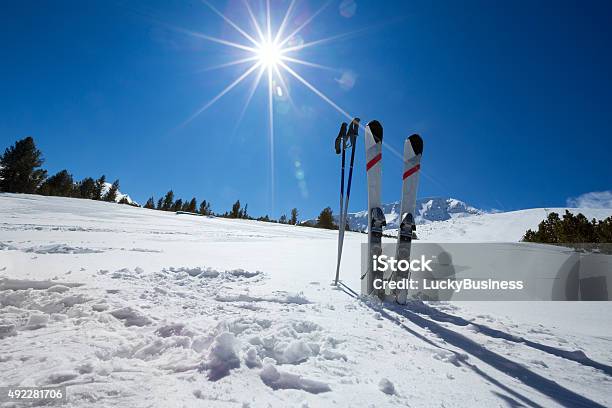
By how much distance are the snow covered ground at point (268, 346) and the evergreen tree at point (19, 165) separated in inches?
2036

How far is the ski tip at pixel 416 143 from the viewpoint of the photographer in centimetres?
561

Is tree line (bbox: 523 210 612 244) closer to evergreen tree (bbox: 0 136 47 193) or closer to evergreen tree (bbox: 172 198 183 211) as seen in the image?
evergreen tree (bbox: 0 136 47 193)

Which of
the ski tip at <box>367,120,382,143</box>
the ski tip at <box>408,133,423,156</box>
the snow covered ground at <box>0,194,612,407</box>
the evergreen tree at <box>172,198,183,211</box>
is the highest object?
the evergreen tree at <box>172,198,183,211</box>

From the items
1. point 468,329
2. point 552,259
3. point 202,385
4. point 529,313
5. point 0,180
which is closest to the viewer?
point 202,385

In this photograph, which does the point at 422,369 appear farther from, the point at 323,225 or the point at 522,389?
the point at 323,225

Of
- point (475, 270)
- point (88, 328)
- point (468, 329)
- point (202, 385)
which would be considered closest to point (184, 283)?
point (88, 328)

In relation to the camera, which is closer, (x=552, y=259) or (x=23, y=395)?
(x=23, y=395)

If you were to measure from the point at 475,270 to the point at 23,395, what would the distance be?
896 cm

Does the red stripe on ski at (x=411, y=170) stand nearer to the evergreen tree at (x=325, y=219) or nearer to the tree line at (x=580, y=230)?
the tree line at (x=580, y=230)

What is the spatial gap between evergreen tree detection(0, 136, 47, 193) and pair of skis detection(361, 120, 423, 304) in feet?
180

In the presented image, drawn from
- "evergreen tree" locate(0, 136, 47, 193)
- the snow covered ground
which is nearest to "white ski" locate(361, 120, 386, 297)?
the snow covered ground

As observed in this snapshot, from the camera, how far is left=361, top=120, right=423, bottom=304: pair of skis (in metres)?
4.85

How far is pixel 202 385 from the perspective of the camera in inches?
64.7

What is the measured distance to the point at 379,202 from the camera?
19.3 ft
